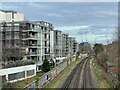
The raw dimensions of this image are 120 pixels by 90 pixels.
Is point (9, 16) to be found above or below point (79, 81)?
above

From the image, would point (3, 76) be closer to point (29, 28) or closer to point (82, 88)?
point (82, 88)

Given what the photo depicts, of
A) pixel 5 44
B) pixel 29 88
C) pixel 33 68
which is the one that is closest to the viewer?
pixel 29 88

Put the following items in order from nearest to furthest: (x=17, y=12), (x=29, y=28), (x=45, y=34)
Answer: (x=29, y=28), (x=45, y=34), (x=17, y=12)

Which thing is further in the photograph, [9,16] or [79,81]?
[9,16]

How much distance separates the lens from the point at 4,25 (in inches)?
2050

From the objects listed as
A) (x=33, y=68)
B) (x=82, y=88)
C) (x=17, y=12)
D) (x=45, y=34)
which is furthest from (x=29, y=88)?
(x=17, y=12)

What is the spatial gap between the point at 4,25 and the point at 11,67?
17864 mm

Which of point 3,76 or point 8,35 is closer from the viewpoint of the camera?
point 3,76

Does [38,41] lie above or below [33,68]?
above

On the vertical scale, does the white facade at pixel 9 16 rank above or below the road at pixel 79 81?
above

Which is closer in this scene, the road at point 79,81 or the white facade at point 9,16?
the road at point 79,81

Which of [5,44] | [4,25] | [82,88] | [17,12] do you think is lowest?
[82,88]

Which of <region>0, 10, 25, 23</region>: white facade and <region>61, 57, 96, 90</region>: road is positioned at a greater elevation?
<region>0, 10, 25, 23</region>: white facade

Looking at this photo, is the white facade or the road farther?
the white facade
